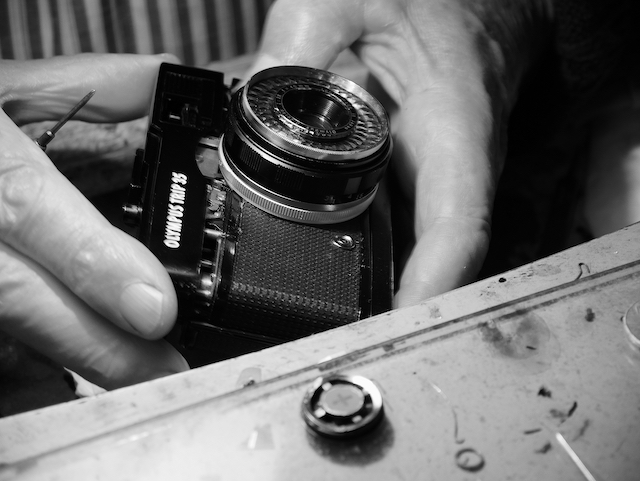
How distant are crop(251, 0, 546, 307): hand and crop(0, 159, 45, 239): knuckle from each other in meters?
0.44

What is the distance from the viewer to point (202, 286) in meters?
0.69

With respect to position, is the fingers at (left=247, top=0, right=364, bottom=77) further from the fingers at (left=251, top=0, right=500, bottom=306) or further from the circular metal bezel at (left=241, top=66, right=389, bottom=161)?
the circular metal bezel at (left=241, top=66, right=389, bottom=161)

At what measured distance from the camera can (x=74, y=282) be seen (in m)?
0.69

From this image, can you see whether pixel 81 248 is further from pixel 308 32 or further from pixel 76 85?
pixel 308 32

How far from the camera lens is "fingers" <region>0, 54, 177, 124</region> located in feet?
3.31

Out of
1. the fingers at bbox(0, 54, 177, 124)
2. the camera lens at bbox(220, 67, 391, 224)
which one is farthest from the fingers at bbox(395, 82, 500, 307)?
the fingers at bbox(0, 54, 177, 124)

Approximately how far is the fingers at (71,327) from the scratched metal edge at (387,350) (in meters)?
0.30

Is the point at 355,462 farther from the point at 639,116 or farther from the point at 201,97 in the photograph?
the point at 639,116

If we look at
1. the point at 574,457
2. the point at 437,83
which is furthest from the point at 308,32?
the point at 574,457

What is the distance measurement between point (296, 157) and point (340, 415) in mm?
384

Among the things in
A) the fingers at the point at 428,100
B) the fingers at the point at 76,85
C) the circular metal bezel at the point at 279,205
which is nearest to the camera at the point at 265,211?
the circular metal bezel at the point at 279,205

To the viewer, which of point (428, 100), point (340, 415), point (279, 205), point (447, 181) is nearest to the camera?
point (340, 415)

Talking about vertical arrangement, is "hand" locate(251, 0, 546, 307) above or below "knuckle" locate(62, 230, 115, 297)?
below

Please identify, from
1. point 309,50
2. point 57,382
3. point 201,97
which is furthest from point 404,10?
point 57,382
